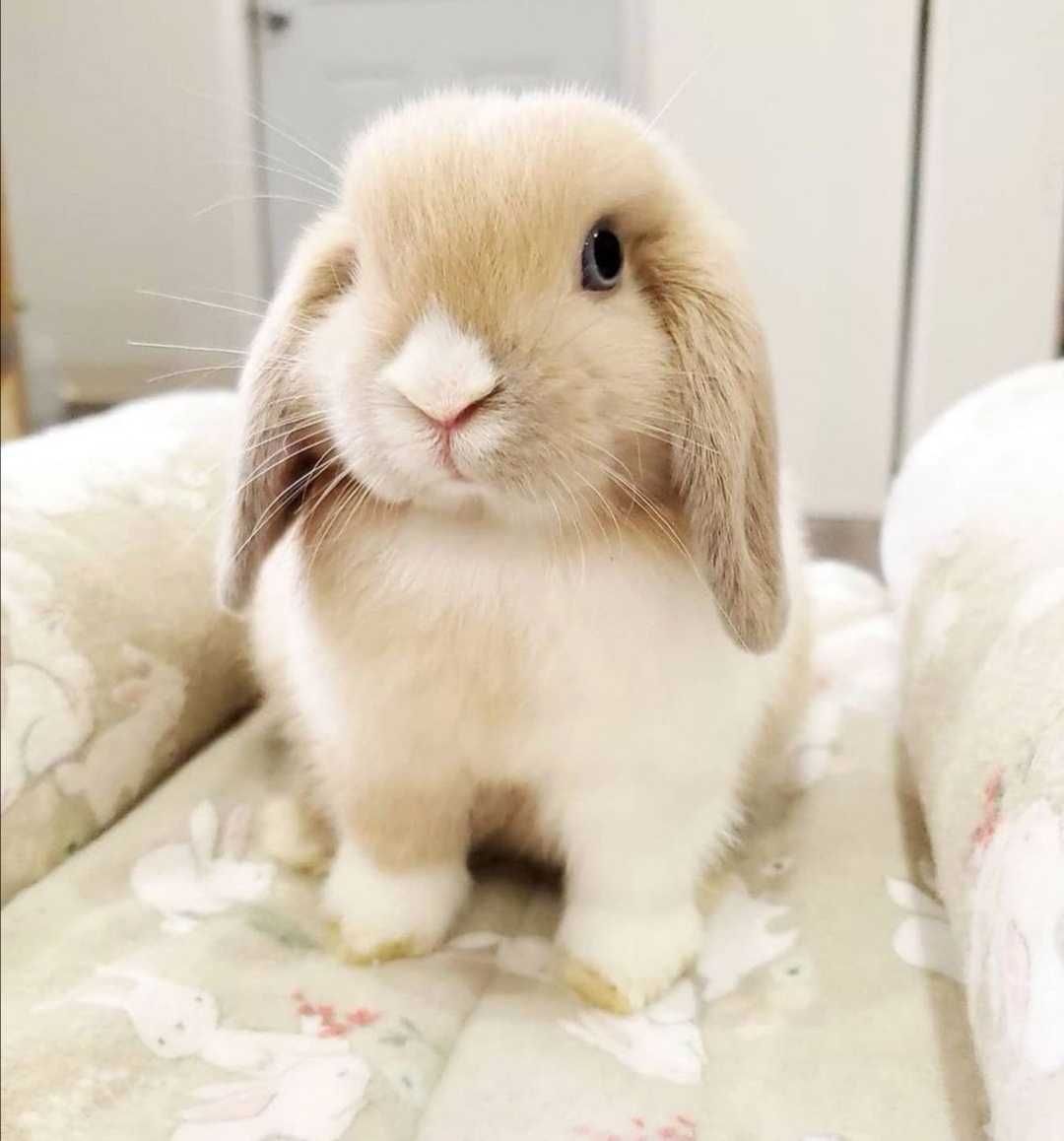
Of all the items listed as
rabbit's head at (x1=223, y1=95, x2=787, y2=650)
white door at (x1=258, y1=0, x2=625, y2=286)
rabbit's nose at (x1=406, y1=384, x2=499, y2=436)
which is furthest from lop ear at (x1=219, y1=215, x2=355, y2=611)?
white door at (x1=258, y1=0, x2=625, y2=286)

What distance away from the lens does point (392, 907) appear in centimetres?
88

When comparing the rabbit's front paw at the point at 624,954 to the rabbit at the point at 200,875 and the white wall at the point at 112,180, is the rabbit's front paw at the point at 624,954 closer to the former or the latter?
the rabbit at the point at 200,875

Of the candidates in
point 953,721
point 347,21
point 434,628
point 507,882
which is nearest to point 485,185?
point 434,628

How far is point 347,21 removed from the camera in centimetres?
220

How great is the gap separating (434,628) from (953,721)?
1.17 ft

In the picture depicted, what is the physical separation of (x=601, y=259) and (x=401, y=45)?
140cm

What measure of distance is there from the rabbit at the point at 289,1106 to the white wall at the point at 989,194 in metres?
0.75

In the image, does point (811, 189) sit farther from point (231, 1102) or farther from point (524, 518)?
point (231, 1102)

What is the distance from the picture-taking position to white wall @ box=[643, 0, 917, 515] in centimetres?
143

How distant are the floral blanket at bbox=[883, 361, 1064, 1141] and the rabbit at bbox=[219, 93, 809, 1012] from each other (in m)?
0.13

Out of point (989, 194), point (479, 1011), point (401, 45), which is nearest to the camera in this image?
point (479, 1011)

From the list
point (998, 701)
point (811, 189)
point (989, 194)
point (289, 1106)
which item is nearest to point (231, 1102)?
point (289, 1106)

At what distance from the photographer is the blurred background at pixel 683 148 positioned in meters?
1.23

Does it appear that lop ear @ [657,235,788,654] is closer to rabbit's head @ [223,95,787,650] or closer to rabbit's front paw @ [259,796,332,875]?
rabbit's head @ [223,95,787,650]
